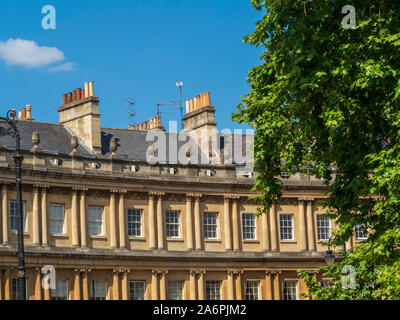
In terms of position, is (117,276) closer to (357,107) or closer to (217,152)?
(217,152)

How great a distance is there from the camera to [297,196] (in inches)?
2269

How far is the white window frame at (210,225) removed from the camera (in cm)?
5512

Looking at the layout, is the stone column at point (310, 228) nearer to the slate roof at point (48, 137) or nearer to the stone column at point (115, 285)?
the stone column at point (115, 285)

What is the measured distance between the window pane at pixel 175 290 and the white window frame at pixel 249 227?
18.0 ft

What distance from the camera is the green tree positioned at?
22484mm

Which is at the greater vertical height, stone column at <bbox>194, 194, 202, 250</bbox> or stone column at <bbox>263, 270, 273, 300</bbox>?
stone column at <bbox>194, 194, 202, 250</bbox>

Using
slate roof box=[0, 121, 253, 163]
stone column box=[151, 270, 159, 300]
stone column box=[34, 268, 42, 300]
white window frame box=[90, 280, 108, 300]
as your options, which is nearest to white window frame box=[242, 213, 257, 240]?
slate roof box=[0, 121, 253, 163]

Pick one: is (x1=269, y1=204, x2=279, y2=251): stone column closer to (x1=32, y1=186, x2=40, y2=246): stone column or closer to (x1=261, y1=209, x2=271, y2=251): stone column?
(x1=261, y1=209, x2=271, y2=251): stone column

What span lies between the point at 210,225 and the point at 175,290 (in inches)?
184

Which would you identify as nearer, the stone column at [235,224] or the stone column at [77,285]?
the stone column at [77,285]

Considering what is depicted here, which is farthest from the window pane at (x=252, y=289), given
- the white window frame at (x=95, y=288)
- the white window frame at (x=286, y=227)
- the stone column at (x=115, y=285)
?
the white window frame at (x=95, y=288)

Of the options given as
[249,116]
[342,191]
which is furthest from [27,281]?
[342,191]

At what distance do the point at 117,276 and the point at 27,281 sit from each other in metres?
5.63

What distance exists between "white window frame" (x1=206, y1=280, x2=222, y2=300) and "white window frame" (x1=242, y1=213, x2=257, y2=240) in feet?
11.4
